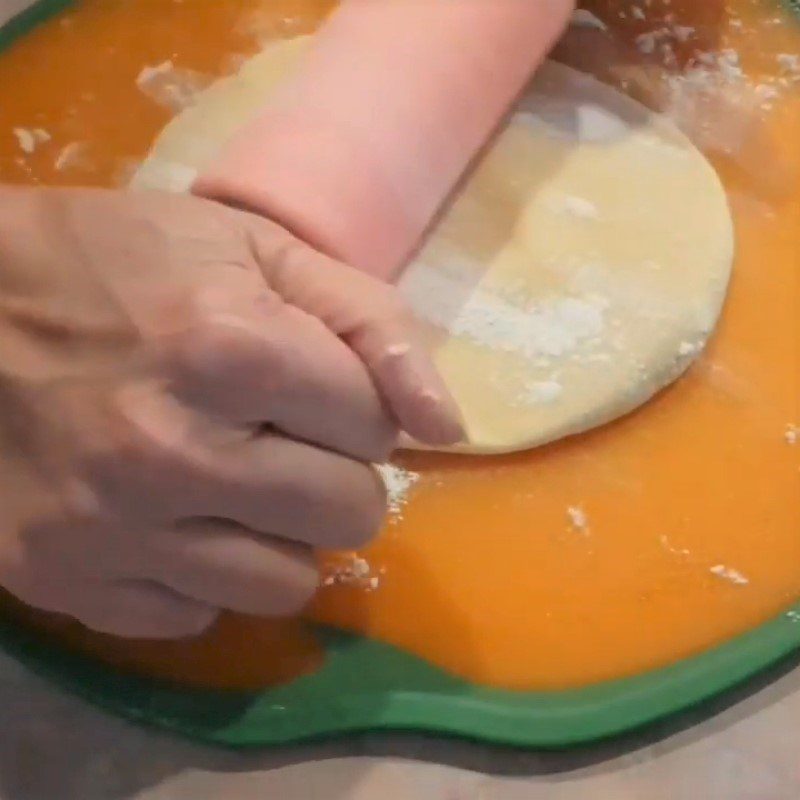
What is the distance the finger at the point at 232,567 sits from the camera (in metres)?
0.60

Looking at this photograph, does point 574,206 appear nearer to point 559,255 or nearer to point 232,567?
point 559,255

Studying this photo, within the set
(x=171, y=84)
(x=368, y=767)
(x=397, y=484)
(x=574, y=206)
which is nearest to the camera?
(x=368, y=767)

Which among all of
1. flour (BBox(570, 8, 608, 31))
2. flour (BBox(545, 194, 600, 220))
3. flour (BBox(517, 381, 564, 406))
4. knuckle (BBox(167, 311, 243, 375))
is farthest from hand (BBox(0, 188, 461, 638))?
flour (BBox(570, 8, 608, 31))

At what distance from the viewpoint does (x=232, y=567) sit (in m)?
0.61

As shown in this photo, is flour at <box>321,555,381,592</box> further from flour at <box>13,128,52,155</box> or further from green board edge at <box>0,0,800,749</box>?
flour at <box>13,128,52,155</box>

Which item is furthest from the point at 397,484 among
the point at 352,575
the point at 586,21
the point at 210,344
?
the point at 586,21

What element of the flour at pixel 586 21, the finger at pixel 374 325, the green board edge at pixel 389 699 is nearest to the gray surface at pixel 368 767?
the green board edge at pixel 389 699

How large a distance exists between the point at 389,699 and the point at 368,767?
4cm

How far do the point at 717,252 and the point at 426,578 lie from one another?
35cm

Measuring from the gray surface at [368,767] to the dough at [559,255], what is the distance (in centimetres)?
21

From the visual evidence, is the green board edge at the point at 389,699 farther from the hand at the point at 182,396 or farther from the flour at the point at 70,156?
the flour at the point at 70,156

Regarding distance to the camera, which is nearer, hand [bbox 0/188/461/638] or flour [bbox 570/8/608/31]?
hand [bbox 0/188/461/638]

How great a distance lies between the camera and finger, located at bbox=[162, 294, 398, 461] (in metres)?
0.54

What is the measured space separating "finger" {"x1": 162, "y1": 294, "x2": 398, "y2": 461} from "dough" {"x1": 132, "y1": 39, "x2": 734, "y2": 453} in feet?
0.72
